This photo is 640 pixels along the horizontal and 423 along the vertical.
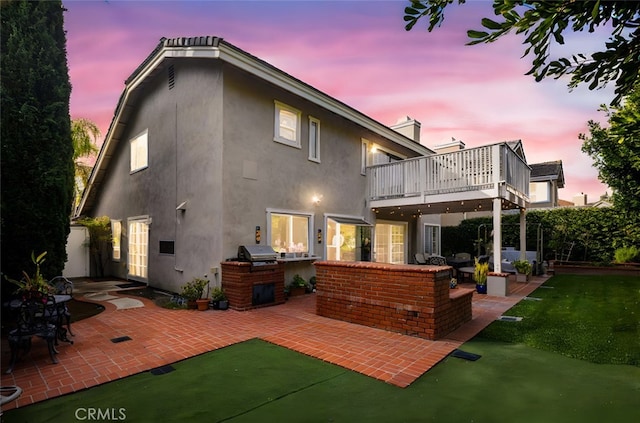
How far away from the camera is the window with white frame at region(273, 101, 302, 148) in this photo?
1022 cm

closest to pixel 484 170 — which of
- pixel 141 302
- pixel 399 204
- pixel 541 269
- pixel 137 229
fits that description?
pixel 399 204

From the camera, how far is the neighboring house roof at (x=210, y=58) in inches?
331

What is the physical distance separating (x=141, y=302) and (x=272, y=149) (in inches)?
224

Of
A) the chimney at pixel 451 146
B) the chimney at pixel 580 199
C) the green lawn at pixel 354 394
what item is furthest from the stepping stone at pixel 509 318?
the chimney at pixel 580 199

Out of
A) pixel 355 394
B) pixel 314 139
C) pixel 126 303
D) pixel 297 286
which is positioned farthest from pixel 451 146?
pixel 355 394

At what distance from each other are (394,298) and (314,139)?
695 centimetres

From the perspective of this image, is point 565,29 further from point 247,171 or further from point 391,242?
point 391,242

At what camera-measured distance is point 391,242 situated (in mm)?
15617

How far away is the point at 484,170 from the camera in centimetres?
1062

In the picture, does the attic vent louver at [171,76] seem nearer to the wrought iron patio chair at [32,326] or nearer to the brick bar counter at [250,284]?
the brick bar counter at [250,284]

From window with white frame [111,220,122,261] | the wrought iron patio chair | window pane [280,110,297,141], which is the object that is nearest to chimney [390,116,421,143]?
window pane [280,110,297,141]

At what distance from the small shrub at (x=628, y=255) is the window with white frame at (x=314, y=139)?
1460 centimetres

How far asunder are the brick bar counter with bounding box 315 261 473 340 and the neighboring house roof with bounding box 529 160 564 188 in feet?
75.3

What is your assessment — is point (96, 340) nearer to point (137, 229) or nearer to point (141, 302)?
point (141, 302)
